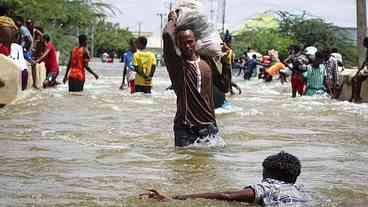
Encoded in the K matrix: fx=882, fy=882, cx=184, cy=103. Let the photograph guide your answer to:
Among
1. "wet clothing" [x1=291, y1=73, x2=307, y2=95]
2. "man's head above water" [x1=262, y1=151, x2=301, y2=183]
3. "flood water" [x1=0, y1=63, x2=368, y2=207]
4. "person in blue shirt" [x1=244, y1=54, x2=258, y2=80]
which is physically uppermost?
"man's head above water" [x1=262, y1=151, x2=301, y2=183]

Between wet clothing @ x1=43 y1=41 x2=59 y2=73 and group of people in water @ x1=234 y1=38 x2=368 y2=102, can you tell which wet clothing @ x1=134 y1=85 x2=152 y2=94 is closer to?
wet clothing @ x1=43 y1=41 x2=59 y2=73

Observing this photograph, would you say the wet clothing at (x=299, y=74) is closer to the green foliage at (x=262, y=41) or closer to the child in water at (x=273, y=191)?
the child in water at (x=273, y=191)

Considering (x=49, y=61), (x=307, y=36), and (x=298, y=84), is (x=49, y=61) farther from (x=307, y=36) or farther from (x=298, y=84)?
(x=307, y=36)

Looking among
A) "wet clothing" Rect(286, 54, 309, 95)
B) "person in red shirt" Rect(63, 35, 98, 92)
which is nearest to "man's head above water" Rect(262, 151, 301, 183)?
"person in red shirt" Rect(63, 35, 98, 92)

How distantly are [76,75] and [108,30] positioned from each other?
105454 mm

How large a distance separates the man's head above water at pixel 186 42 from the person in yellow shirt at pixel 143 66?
8937mm

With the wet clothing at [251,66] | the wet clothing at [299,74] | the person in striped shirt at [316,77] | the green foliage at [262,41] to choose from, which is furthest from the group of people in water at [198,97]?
the green foliage at [262,41]

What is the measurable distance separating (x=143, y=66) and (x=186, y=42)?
9.07m

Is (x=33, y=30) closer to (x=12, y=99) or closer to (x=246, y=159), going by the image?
(x=12, y=99)

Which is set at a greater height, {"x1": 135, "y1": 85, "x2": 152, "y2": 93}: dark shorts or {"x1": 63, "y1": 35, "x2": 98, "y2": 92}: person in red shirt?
{"x1": 63, "y1": 35, "x2": 98, "y2": 92}: person in red shirt

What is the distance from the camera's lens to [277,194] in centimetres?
523

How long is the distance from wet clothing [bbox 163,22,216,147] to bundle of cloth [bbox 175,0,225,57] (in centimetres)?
18

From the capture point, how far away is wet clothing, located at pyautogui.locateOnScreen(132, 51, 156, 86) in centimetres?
1711

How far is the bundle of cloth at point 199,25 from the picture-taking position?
821 cm
